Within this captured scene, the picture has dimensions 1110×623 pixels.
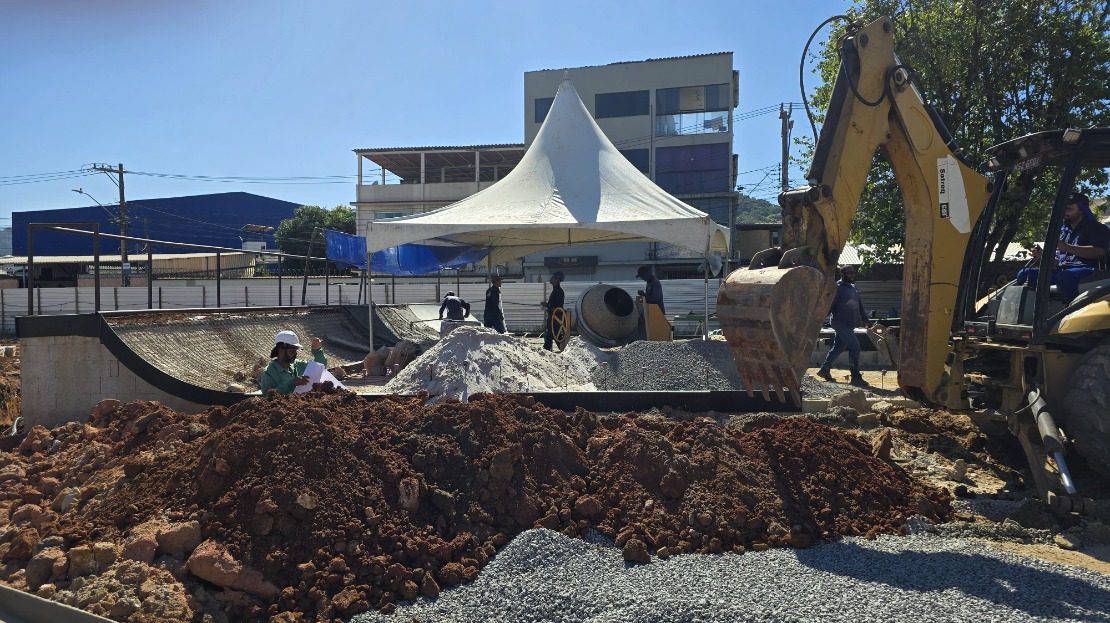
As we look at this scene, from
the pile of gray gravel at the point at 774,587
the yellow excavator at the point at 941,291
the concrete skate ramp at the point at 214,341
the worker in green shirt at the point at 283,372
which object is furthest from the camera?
the concrete skate ramp at the point at 214,341

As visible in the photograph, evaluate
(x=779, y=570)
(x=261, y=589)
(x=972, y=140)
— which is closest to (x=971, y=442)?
(x=779, y=570)

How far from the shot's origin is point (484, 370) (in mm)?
9016

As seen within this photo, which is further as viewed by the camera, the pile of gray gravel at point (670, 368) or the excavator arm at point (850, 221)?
the pile of gray gravel at point (670, 368)

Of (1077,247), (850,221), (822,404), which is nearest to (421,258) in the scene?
(822,404)

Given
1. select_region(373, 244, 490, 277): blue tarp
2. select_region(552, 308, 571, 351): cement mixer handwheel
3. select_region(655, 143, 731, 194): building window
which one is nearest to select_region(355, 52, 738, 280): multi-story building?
select_region(655, 143, 731, 194): building window

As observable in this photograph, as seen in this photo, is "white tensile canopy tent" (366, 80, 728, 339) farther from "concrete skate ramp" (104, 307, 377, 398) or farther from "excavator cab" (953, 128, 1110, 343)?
"excavator cab" (953, 128, 1110, 343)

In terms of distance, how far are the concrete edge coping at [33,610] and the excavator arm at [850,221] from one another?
3923 millimetres

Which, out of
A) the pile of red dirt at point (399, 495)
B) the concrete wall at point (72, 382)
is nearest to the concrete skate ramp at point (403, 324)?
the concrete wall at point (72, 382)

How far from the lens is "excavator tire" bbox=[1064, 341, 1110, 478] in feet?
16.0

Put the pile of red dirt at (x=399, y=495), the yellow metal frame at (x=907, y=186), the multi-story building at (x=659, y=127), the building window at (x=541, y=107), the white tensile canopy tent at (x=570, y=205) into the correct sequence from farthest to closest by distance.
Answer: the building window at (x=541, y=107), the multi-story building at (x=659, y=127), the white tensile canopy tent at (x=570, y=205), the yellow metal frame at (x=907, y=186), the pile of red dirt at (x=399, y=495)

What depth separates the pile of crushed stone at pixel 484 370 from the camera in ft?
28.9

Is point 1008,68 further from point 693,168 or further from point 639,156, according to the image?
point 639,156

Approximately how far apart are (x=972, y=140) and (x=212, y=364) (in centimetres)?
1319

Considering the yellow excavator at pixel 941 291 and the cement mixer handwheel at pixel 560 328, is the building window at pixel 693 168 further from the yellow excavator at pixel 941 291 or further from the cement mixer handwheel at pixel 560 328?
the yellow excavator at pixel 941 291
